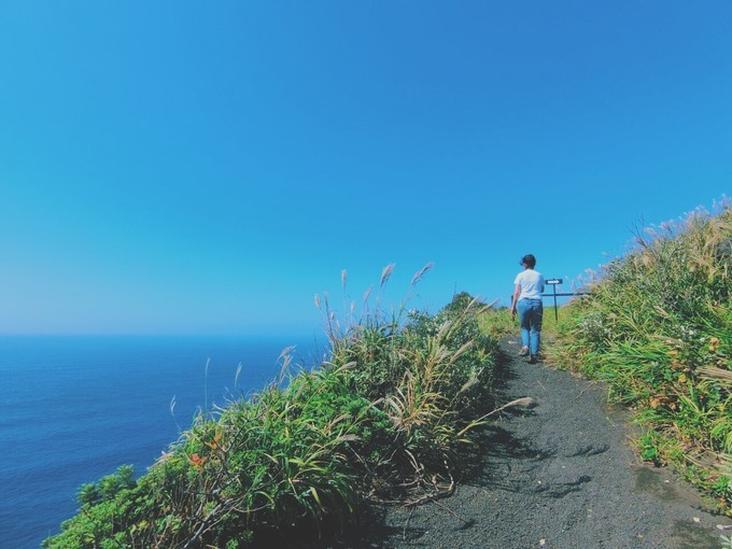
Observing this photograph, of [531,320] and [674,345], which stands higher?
[531,320]

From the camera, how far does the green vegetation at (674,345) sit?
327cm

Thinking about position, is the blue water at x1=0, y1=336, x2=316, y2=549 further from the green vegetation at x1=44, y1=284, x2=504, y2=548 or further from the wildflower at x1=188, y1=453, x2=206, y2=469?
the wildflower at x1=188, y1=453, x2=206, y2=469

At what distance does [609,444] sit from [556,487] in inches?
→ 47.1

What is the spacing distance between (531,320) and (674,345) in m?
3.47

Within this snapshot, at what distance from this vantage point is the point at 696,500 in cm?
286

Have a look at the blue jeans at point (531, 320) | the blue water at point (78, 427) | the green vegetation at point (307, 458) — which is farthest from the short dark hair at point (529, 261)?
the blue water at point (78, 427)

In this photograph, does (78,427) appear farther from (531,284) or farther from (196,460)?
(531,284)

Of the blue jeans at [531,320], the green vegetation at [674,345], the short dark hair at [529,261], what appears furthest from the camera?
the short dark hair at [529,261]

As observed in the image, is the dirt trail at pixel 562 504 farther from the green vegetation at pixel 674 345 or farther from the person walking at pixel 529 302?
the person walking at pixel 529 302

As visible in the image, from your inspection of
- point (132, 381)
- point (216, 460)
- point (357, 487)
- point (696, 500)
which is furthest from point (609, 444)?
point (132, 381)

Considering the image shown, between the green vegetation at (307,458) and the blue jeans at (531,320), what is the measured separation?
2843 mm

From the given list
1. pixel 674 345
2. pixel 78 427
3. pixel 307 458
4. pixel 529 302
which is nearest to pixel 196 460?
pixel 307 458

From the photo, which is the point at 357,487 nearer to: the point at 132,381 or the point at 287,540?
the point at 287,540

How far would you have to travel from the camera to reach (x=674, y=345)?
159 inches
